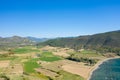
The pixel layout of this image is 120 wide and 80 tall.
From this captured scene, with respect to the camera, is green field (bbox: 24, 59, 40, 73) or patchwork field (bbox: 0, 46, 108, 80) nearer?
patchwork field (bbox: 0, 46, 108, 80)

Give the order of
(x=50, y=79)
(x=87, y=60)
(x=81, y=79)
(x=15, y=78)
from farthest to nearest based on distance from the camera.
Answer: (x=87, y=60), (x=81, y=79), (x=50, y=79), (x=15, y=78)

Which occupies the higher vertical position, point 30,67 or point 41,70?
point 30,67

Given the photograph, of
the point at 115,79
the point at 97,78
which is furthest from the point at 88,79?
the point at 115,79

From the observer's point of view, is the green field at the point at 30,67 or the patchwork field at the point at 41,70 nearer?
the patchwork field at the point at 41,70

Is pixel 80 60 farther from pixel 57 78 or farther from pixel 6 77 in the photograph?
pixel 6 77

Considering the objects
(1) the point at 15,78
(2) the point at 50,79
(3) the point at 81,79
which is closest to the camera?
(1) the point at 15,78

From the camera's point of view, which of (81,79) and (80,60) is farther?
(80,60)

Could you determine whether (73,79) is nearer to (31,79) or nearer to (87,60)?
(31,79)

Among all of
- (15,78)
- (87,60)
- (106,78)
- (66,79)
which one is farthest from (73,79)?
(87,60)

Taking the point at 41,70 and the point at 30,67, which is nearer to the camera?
the point at 41,70
